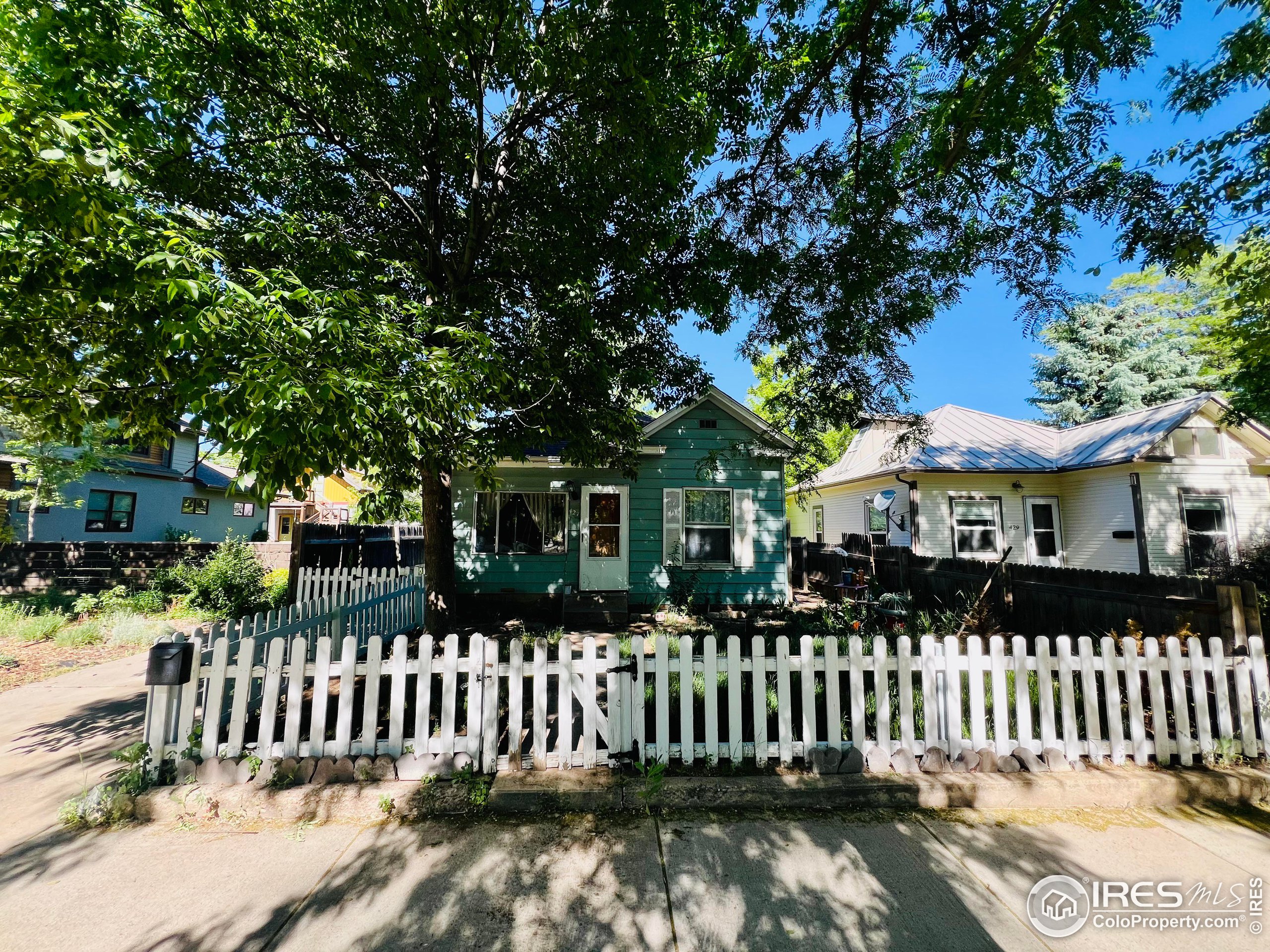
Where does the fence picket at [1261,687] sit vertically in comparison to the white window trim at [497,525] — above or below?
below

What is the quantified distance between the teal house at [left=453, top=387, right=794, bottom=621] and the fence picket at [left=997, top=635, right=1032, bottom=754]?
6.27 meters

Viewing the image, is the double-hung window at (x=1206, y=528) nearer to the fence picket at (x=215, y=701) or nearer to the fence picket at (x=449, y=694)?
the fence picket at (x=449, y=694)

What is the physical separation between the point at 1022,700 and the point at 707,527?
680 cm

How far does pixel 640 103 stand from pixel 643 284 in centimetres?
150

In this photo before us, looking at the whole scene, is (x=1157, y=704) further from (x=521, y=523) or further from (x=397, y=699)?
(x=521, y=523)

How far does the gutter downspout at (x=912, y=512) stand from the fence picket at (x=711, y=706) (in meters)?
11.4

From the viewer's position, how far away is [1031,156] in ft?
14.7

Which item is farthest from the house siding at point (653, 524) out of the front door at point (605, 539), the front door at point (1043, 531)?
the front door at point (1043, 531)

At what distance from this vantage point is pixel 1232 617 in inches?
149

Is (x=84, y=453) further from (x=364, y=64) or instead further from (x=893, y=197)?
(x=893, y=197)

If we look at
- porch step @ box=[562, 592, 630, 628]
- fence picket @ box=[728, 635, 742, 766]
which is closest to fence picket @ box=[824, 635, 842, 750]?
fence picket @ box=[728, 635, 742, 766]

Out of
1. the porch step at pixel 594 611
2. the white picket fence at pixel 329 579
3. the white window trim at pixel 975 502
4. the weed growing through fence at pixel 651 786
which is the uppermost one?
the white window trim at pixel 975 502

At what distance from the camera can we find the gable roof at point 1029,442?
38.5 feet

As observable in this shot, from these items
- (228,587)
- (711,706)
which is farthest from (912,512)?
(228,587)
